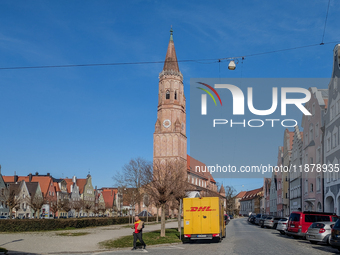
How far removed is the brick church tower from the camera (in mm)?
111312

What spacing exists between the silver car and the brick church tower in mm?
85965

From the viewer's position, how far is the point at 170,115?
114 meters

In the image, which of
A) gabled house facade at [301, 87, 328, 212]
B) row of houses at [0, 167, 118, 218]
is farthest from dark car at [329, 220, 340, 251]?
row of houses at [0, 167, 118, 218]

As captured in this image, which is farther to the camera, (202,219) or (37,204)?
(37,204)

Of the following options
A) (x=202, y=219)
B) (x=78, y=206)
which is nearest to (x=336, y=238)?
(x=202, y=219)

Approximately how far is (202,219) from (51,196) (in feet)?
250

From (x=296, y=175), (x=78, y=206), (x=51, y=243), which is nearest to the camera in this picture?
(x=51, y=243)

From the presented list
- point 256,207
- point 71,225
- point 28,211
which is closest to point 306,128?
point 71,225

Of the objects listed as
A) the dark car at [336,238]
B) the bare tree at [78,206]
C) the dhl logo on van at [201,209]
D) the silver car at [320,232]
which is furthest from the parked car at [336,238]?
the bare tree at [78,206]

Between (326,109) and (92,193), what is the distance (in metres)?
91.7

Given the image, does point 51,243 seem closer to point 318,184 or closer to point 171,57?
point 318,184

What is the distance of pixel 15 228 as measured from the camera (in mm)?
36719

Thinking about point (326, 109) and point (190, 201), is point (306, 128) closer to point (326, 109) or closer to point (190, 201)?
point (326, 109)

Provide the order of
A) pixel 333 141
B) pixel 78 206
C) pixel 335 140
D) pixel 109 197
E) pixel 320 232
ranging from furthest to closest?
pixel 109 197
pixel 78 206
pixel 333 141
pixel 335 140
pixel 320 232
